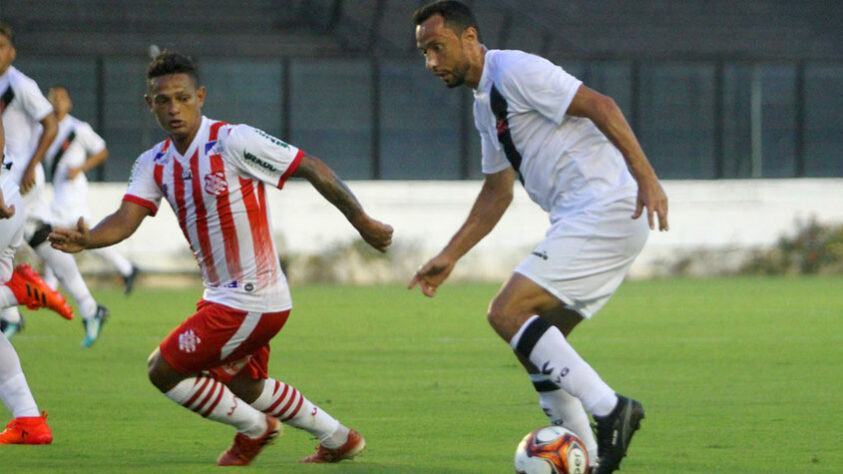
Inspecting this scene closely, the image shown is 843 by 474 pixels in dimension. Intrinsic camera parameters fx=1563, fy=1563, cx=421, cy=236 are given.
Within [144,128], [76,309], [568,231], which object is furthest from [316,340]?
[144,128]

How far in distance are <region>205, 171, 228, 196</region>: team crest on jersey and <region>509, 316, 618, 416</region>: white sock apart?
152cm

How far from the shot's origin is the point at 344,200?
671 centimetres

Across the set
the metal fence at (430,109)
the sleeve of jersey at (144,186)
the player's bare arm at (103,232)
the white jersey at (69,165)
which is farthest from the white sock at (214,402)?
the metal fence at (430,109)

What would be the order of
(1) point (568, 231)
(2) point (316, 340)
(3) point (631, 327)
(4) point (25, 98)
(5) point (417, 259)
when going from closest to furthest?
(1) point (568, 231) → (4) point (25, 98) → (2) point (316, 340) → (3) point (631, 327) → (5) point (417, 259)

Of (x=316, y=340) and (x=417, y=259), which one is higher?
(x=316, y=340)

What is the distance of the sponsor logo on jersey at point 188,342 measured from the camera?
6.60 metres

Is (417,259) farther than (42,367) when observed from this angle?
Yes

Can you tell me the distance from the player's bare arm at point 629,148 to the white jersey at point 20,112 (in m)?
5.11

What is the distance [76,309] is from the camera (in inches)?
664

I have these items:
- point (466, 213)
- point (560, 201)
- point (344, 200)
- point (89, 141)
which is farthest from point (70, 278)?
point (466, 213)

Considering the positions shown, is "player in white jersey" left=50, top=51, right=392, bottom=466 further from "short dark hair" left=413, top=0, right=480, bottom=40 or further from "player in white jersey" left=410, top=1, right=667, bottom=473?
"short dark hair" left=413, top=0, right=480, bottom=40

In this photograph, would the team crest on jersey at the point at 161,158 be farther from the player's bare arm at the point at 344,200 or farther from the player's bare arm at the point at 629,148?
the player's bare arm at the point at 629,148

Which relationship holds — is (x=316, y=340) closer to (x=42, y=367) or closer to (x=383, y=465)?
(x=42, y=367)

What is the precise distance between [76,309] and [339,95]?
761cm
